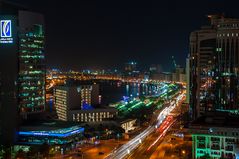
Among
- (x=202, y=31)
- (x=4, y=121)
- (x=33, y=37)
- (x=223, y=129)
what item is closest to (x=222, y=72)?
(x=202, y=31)

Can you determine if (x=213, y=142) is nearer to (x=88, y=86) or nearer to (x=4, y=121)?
(x=4, y=121)

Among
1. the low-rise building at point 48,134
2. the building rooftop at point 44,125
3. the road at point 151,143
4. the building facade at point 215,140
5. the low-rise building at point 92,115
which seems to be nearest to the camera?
the building facade at point 215,140

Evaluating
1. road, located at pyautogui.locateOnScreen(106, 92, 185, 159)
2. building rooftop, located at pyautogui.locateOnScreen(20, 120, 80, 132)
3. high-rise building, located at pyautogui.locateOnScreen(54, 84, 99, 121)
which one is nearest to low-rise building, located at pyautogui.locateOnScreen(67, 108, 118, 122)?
high-rise building, located at pyautogui.locateOnScreen(54, 84, 99, 121)

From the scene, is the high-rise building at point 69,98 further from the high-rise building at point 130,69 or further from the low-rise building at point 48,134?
the high-rise building at point 130,69

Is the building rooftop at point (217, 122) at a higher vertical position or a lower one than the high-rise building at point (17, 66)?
lower

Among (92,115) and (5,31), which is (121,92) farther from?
(5,31)

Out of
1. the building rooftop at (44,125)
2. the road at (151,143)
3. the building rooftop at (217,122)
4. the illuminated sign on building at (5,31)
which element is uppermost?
the illuminated sign on building at (5,31)

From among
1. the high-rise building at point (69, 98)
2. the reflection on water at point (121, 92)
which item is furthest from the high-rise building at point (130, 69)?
the high-rise building at point (69, 98)

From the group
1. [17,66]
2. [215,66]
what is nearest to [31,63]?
[17,66]
